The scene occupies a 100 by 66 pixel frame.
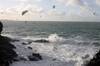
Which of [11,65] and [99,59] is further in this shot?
[11,65]

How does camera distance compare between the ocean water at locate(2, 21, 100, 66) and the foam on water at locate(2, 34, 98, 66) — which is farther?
the ocean water at locate(2, 21, 100, 66)

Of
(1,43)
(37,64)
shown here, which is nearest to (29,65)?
(37,64)

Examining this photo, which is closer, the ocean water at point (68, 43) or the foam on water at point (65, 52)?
the foam on water at point (65, 52)

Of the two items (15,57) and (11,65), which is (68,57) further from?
(11,65)

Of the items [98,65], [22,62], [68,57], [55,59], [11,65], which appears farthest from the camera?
[68,57]

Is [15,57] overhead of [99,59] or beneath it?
beneath

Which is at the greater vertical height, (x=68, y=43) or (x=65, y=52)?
(x=65, y=52)

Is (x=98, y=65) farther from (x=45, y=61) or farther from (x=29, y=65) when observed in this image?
(x=45, y=61)

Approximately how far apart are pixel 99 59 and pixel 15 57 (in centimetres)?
1068

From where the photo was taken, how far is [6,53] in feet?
83.4

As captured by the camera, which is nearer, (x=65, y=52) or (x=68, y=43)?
(x=65, y=52)

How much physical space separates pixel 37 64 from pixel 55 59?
374 centimetres

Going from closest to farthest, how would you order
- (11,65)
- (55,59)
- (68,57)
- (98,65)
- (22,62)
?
(98,65) < (11,65) < (22,62) < (55,59) < (68,57)

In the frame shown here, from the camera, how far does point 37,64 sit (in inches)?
950
